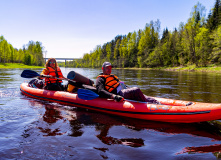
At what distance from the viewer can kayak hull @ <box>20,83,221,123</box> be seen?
4.03m

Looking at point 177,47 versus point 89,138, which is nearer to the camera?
point 89,138

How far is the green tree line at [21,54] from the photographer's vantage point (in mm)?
53737

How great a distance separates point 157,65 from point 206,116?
45.9m

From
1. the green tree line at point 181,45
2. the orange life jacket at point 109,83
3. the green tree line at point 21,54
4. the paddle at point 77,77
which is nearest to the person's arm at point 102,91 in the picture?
the orange life jacket at point 109,83

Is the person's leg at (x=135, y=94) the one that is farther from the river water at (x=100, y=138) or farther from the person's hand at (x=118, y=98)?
the river water at (x=100, y=138)

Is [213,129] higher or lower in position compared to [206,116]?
lower

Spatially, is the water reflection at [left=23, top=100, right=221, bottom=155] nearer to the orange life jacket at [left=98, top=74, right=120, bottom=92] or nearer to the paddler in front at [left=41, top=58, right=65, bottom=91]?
the orange life jacket at [left=98, top=74, right=120, bottom=92]

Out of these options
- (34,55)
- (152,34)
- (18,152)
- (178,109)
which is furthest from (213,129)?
(34,55)

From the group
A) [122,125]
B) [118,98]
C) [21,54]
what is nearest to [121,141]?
[122,125]

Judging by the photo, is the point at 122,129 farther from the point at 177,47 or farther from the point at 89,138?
the point at 177,47

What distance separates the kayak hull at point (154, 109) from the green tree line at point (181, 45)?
1124 inches

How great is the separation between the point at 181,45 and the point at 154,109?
4050 cm

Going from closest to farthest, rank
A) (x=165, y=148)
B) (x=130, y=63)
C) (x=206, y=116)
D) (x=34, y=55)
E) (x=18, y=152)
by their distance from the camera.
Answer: (x=18, y=152) < (x=165, y=148) < (x=206, y=116) < (x=130, y=63) < (x=34, y=55)

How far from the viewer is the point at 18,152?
3.05m
